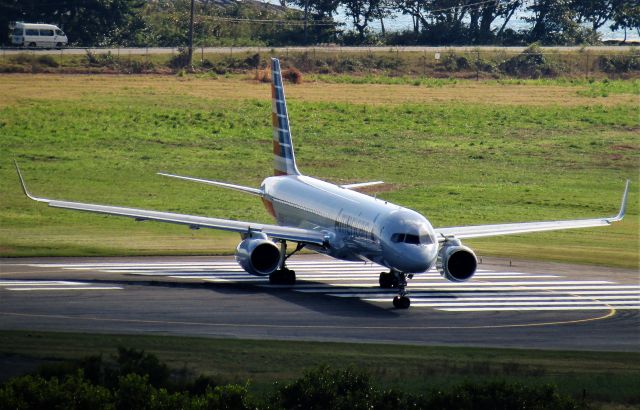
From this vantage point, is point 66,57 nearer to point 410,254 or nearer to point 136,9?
point 136,9

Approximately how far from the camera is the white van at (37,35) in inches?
4707

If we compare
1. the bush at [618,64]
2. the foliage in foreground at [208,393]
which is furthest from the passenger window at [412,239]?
the bush at [618,64]

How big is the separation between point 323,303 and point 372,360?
10832 millimetres

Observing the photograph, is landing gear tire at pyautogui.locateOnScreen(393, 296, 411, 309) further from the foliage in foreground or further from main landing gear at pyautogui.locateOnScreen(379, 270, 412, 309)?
the foliage in foreground

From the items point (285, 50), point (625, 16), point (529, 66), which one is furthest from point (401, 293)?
point (625, 16)

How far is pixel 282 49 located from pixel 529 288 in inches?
3319

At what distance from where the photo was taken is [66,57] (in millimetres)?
114688

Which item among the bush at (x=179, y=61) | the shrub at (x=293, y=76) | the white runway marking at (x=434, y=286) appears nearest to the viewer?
the white runway marking at (x=434, y=286)

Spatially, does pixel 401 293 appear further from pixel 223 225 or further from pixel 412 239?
pixel 223 225

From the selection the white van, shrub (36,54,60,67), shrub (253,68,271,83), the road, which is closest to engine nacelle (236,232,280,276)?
shrub (253,68,271,83)

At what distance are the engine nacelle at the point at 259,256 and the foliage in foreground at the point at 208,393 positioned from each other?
1659cm

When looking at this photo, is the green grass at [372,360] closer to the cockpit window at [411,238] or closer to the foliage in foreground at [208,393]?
the foliage in foreground at [208,393]

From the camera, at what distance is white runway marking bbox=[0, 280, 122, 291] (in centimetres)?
4397

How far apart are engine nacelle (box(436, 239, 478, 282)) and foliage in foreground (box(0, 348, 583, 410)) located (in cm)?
1602
